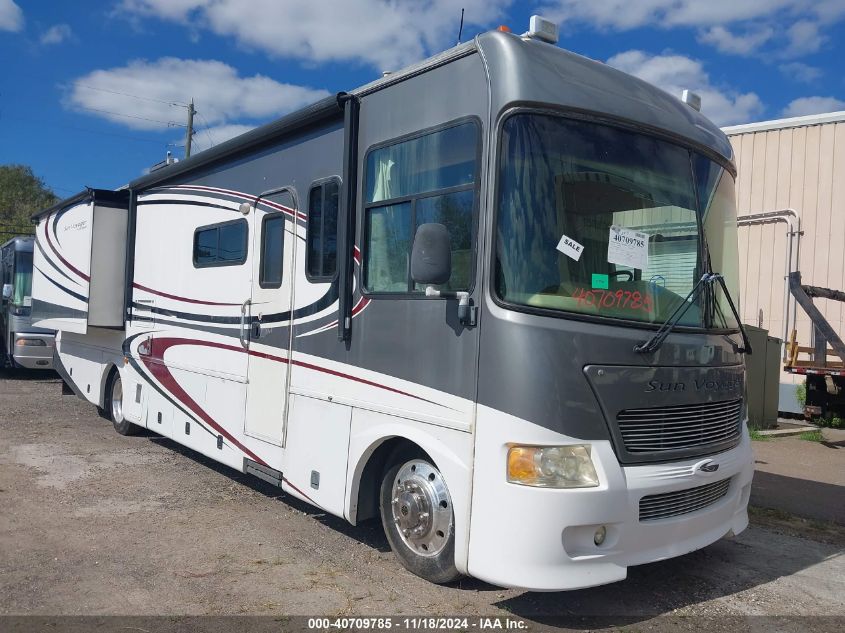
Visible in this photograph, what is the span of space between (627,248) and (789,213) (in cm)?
1145

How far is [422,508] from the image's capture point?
464 cm

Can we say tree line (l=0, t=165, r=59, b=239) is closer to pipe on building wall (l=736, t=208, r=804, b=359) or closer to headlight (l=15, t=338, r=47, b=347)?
headlight (l=15, t=338, r=47, b=347)

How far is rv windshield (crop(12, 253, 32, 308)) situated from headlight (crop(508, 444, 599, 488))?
1380cm

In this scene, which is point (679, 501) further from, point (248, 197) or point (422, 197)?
point (248, 197)

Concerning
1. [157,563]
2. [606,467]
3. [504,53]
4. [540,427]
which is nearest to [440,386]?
[540,427]

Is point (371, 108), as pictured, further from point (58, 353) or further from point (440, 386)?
point (58, 353)

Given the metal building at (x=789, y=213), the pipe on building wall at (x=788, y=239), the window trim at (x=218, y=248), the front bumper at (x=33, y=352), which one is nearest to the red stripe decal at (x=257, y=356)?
the window trim at (x=218, y=248)

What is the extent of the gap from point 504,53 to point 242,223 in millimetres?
3169

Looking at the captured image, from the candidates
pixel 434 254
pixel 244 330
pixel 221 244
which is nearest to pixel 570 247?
pixel 434 254

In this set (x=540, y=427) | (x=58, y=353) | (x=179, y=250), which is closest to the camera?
(x=540, y=427)

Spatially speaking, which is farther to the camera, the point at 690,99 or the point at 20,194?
the point at 20,194

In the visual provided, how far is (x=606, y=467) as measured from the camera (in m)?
4.10

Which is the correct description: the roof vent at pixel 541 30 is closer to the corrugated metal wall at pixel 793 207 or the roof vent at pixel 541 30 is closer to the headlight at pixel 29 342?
the corrugated metal wall at pixel 793 207

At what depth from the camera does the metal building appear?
1389 centimetres
